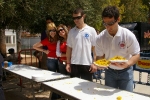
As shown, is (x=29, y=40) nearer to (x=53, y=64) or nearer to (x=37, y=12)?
(x=37, y=12)

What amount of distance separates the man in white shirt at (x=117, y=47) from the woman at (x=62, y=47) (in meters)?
1.75

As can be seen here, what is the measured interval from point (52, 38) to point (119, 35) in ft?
7.91

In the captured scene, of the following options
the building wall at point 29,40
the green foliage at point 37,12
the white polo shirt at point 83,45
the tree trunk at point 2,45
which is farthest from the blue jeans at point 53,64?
the building wall at point 29,40

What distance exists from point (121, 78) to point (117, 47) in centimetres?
41

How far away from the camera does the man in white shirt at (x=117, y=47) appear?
2576mm

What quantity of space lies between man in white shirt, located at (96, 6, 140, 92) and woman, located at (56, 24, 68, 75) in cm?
175

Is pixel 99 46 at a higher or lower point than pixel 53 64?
higher

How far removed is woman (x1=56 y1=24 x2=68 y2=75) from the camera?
4613 millimetres

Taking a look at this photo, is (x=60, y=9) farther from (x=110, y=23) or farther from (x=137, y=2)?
(x=137, y=2)

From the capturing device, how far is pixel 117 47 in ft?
8.91

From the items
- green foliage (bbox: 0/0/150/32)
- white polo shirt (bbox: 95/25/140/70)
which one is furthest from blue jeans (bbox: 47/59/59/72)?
white polo shirt (bbox: 95/25/140/70)

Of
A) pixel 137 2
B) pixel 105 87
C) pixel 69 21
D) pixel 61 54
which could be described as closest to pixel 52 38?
pixel 61 54

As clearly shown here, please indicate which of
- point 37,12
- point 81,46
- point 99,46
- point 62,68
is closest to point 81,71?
point 81,46

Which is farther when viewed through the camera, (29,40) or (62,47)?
(29,40)
